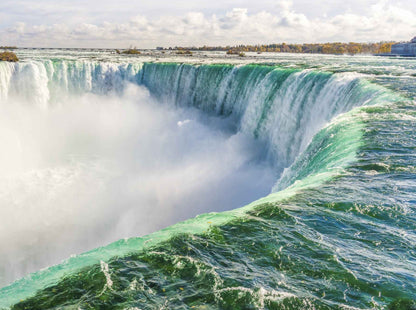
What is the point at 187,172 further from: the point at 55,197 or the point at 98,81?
the point at 98,81

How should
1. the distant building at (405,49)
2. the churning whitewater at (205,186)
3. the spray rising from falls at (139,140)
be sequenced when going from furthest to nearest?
the distant building at (405,49)
the spray rising from falls at (139,140)
the churning whitewater at (205,186)

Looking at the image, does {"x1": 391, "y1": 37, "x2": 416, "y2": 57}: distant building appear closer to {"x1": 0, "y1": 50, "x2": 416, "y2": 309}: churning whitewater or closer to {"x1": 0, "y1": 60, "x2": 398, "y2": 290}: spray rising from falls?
{"x1": 0, "y1": 50, "x2": 416, "y2": 309}: churning whitewater

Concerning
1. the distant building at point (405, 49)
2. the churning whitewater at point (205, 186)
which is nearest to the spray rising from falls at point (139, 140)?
the churning whitewater at point (205, 186)

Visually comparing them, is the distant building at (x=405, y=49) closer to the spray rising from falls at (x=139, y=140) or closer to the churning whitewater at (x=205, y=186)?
the churning whitewater at (x=205, y=186)

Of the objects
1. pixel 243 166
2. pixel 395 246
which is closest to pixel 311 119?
pixel 243 166

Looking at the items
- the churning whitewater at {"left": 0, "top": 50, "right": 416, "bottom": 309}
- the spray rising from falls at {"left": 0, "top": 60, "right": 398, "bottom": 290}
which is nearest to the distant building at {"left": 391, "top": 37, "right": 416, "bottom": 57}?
the churning whitewater at {"left": 0, "top": 50, "right": 416, "bottom": 309}
